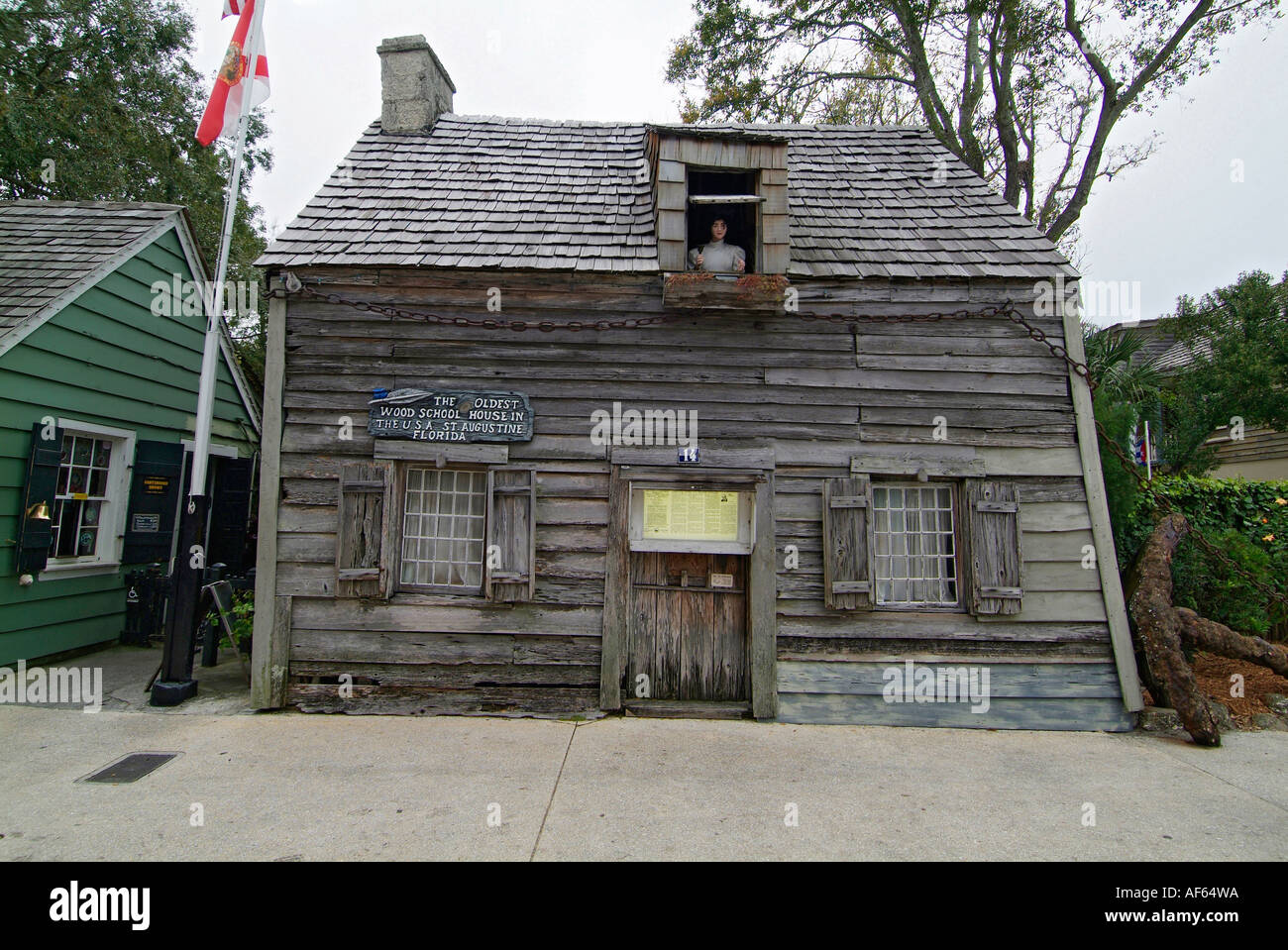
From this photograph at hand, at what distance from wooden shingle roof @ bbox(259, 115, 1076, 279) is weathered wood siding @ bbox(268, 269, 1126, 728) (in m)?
0.28

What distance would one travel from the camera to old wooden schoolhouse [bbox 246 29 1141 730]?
20.3 ft

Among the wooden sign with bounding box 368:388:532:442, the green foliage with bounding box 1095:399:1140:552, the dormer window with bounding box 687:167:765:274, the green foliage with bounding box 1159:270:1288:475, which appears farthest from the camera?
the green foliage with bounding box 1159:270:1288:475

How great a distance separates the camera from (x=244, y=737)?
5492 millimetres

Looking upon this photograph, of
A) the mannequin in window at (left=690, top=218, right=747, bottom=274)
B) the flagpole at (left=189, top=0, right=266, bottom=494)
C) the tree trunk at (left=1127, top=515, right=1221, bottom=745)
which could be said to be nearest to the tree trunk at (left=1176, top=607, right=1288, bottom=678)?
the tree trunk at (left=1127, top=515, right=1221, bottom=745)

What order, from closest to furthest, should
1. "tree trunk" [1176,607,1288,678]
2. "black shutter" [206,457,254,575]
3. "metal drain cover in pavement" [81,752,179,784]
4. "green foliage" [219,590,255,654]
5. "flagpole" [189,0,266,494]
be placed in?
"metal drain cover in pavement" [81,752,179,784]
"tree trunk" [1176,607,1288,678]
"flagpole" [189,0,266,494]
"green foliage" [219,590,255,654]
"black shutter" [206,457,254,575]

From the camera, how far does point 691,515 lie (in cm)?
641

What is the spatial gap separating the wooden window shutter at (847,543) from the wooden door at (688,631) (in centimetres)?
80

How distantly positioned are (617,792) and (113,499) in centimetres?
752

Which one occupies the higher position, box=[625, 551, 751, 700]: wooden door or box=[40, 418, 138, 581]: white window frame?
box=[40, 418, 138, 581]: white window frame

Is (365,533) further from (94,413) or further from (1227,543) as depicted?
(1227,543)

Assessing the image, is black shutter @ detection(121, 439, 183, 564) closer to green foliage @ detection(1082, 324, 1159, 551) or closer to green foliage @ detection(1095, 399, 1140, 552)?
green foliage @ detection(1095, 399, 1140, 552)

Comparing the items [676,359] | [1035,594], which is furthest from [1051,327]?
[676,359]
